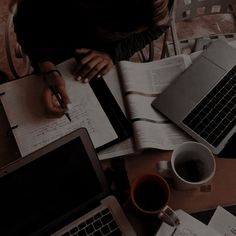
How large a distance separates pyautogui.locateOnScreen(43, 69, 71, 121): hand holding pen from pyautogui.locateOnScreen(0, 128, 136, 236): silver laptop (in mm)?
227

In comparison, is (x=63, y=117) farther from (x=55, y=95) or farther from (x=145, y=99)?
(x=145, y=99)

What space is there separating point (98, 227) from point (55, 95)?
384 millimetres

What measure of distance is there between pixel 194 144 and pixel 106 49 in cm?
49

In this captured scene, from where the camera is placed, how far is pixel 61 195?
2.77 ft

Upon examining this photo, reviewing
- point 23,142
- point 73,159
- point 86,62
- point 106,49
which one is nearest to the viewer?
point 73,159

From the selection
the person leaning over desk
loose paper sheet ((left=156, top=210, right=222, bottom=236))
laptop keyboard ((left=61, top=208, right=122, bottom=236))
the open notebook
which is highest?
the person leaning over desk

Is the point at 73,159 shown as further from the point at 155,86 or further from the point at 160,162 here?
the point at 155,86

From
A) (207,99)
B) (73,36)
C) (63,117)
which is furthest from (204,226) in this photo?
(73,36)

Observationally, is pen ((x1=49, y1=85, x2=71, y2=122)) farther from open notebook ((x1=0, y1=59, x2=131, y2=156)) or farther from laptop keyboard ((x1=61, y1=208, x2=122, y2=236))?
laptop keyboard ((x1=61, y1=208, x2=122, y2=236))

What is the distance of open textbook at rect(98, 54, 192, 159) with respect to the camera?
99 centimetres

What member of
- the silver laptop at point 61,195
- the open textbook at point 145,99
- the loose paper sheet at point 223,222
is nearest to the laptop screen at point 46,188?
the silver laptop at point 61,195

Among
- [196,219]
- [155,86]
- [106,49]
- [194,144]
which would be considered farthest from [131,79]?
[196,219]

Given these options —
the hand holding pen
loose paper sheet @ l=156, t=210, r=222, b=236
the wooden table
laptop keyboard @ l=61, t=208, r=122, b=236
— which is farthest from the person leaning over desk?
loose paper sheet @ l=156, t=210, r=222, b=236

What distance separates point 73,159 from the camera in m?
0.83
